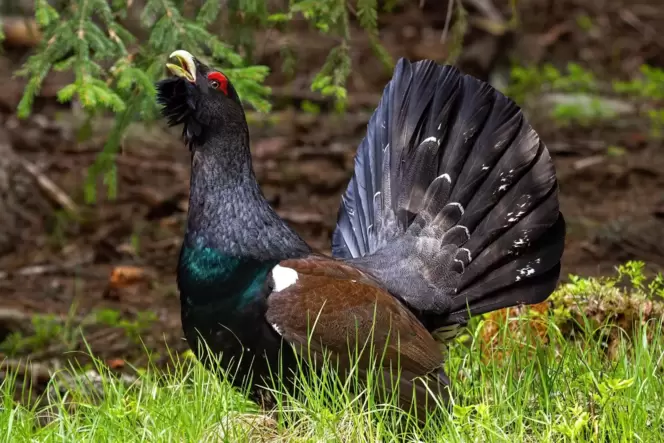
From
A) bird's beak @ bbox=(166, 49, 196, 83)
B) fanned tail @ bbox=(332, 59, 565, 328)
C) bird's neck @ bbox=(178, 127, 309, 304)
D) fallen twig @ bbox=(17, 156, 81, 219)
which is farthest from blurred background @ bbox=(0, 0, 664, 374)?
bird's neck @ bbox=(178, 127, 309, 304)

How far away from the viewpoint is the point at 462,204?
4695mm

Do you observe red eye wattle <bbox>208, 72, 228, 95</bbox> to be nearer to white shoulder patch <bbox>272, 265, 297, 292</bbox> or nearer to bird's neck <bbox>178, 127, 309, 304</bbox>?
bird's neck <bbox>178, 127, 309, 304</bbox>

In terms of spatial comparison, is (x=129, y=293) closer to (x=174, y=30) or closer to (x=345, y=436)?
(x=174, y=30)

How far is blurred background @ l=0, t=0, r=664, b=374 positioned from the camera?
646 cm

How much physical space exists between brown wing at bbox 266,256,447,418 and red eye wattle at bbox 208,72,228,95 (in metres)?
0.75

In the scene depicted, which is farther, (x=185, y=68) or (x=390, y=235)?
(x=390, y=235)

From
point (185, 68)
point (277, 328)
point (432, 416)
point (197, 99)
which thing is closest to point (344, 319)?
point (277, 328)

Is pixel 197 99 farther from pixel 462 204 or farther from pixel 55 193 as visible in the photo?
pixel 55 193

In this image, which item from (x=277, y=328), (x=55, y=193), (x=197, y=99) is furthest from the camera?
(x=55, y=193)

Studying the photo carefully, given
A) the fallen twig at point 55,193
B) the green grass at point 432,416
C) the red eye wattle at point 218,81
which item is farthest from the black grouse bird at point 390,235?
the fallen twig at point 55,193

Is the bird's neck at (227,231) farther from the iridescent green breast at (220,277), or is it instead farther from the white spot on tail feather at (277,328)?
the white spot on tail feather at (277,328)

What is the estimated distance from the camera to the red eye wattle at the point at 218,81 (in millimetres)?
4168

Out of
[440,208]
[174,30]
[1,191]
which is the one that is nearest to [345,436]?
[440,208]

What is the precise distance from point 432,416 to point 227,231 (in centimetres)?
107
